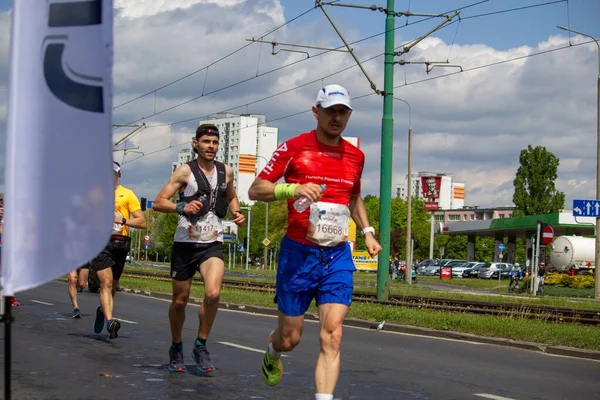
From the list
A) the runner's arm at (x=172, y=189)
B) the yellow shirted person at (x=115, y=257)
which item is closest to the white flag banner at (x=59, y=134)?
the runner's arm at (x=172, y=189)

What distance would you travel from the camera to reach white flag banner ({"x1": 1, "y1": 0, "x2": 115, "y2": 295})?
10.9ft

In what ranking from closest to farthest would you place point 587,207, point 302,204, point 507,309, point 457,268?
point 302,204
point 507,309
point 587,207
point 457,268

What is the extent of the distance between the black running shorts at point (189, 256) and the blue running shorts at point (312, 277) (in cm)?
233

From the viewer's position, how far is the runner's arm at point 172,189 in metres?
8.95

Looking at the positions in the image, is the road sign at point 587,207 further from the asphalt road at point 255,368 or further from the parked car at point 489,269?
the parked car at point 489,269

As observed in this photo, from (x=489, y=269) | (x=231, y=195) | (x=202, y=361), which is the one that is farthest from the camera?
(x=489, y=269)

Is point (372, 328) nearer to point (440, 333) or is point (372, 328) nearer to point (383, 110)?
point (440, 333)

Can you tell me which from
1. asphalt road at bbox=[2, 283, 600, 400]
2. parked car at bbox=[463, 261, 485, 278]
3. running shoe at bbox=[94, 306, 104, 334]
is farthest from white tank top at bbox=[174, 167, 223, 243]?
parked car at bbox=[463, 261, 485, 278]

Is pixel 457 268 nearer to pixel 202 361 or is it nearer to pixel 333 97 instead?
pixel 202 361

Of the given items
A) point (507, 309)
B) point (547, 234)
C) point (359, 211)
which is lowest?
point (507, 309)

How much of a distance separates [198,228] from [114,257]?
146 inches

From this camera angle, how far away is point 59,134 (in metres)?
3.35

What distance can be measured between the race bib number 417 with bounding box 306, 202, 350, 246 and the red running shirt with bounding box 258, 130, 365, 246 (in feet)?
0.17

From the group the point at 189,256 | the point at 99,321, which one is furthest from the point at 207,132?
the point at 99,321
